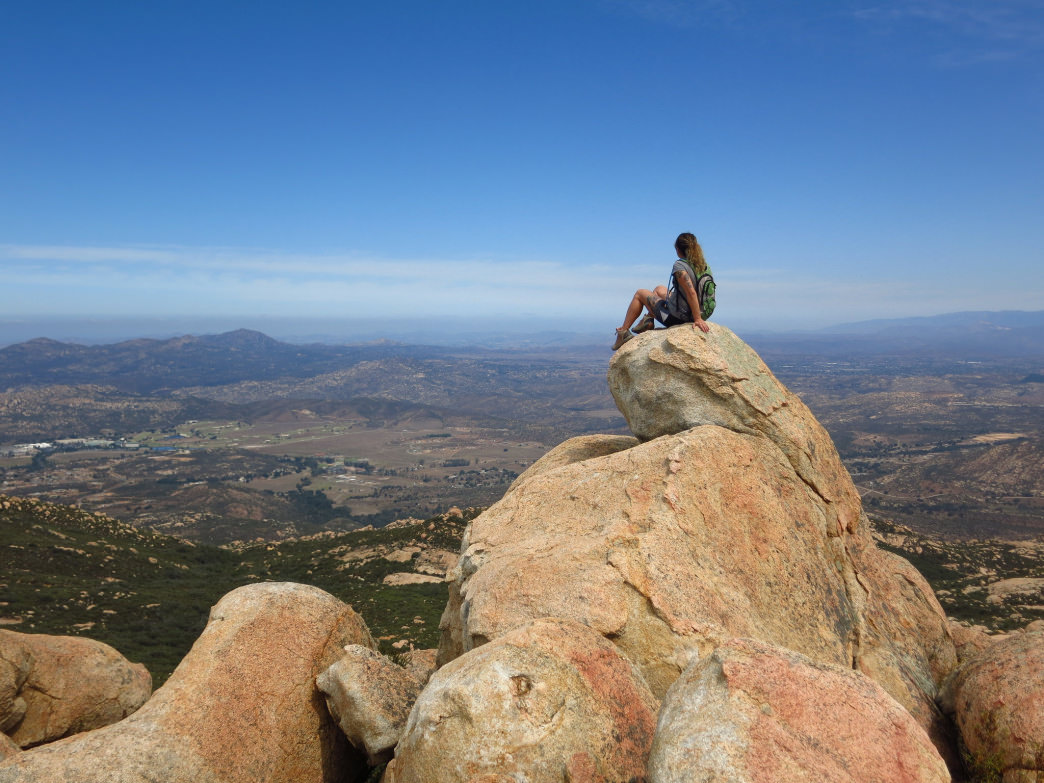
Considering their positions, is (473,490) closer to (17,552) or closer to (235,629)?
(17,552)

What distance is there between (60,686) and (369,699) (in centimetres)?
1101

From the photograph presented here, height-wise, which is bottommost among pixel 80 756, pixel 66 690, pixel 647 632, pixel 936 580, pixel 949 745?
pixel 936 580

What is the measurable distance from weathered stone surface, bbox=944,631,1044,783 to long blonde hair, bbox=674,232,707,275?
33.6ft

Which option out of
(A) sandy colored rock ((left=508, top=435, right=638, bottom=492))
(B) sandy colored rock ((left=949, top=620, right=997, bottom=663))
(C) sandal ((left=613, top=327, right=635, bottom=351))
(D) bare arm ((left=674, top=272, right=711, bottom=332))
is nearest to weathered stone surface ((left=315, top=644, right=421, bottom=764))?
(A) sandy colored rock ((left=508, top=435, right=638, bottom=492))

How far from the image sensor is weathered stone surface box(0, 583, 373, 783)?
977 cm

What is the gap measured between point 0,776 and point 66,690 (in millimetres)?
7628

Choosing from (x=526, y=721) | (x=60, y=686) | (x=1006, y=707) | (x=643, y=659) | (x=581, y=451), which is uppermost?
(x=581, y=451)

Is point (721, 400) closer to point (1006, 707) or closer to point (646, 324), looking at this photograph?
point (646, 324)

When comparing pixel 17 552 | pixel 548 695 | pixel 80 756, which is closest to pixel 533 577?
pixel 548 695

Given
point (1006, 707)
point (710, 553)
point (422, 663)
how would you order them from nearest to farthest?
point (1006, 707) < point (710, 553) < point (422, 663)

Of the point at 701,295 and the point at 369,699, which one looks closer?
the point at 369,699

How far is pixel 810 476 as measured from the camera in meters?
14.4

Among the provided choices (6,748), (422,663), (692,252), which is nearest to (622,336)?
(692,252)

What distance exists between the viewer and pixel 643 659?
9.43 metres
